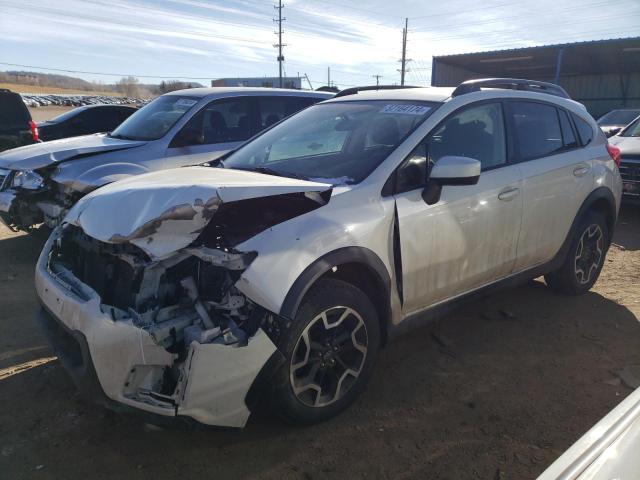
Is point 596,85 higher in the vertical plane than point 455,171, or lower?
higher

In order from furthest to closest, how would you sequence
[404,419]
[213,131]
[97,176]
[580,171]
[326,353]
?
[213,131]
[97,176]
[580,171]
[404,419]
[326,353]

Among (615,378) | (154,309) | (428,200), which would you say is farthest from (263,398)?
(615,378)

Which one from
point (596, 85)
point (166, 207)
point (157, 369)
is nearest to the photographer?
point (157, 369)

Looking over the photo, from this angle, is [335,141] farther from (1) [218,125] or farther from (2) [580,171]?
(1) [218,125]

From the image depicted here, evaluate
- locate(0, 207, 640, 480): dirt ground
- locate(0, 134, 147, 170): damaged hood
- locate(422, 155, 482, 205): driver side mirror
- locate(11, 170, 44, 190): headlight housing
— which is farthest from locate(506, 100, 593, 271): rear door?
locate(11, 170, 44, 190): headlight housing

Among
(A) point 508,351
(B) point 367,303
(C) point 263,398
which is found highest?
(B) point 367,303

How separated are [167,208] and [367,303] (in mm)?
1219

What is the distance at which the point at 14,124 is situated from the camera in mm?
9805

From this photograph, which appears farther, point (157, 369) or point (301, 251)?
point (301, 251)

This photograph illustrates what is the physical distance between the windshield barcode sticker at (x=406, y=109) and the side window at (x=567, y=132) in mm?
1696

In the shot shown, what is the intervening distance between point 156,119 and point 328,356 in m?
4.79

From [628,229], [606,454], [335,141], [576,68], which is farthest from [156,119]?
[576,68]

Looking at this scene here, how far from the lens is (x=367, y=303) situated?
2912mm

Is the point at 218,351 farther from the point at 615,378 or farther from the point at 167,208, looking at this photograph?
the point at 615,378
